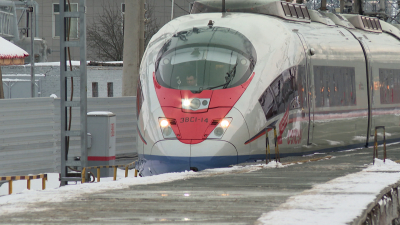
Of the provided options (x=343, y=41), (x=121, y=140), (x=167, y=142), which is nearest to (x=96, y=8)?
(x=121, y=140)

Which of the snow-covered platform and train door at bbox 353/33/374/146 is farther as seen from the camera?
train door at bbox 353/33/374/146

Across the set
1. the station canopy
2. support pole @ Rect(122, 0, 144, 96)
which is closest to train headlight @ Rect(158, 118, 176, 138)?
the station canopy

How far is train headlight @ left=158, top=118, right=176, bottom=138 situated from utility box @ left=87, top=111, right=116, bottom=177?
379cm

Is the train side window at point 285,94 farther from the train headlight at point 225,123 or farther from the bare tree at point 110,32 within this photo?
the bare tree at point 110,32

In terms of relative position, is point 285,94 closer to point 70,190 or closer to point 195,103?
point 195,103

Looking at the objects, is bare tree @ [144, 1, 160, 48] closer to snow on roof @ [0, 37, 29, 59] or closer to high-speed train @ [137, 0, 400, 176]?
snow on roof @ [0, 37, 29, 59]

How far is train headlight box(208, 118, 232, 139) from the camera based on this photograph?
36.4 feet

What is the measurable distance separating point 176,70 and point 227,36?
0.96 meters

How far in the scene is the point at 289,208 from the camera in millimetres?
6590

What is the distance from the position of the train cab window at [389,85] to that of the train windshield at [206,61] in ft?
17.6

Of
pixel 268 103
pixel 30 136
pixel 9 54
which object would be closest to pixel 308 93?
pixel 268 103

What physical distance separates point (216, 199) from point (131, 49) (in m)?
13.2

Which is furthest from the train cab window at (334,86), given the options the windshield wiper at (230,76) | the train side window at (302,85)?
the windshield wiper at (230,76)

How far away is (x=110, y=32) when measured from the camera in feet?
161
